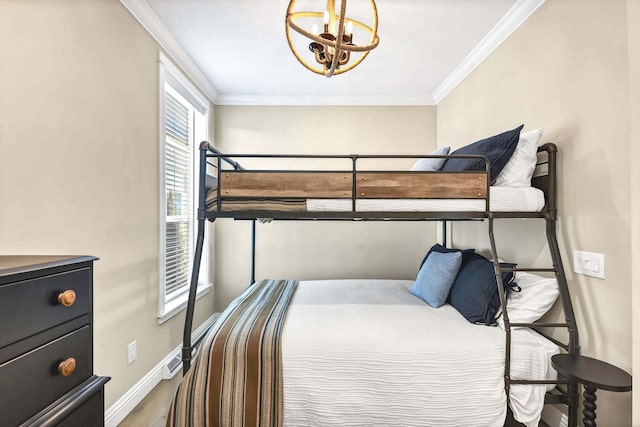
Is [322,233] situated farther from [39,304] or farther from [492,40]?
[39,304]

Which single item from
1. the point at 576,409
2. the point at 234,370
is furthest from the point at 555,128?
the point at 234,370

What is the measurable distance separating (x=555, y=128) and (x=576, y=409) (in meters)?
1.46

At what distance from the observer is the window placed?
2383mm

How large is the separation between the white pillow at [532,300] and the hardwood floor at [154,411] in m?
0.52

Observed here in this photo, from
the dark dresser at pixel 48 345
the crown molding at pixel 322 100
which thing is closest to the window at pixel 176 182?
the crown molding at pixel 322 100

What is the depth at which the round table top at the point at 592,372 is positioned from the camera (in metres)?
1.25

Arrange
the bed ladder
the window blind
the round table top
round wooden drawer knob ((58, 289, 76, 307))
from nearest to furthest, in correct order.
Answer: round wooden drawer knob ((58, 289, 76, 307)), the round table top, the bed ladder, the window blind

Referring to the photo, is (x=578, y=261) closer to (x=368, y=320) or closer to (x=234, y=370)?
(x=368, y=320)

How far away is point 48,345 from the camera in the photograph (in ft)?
2.87

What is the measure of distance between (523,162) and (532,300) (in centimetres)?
76

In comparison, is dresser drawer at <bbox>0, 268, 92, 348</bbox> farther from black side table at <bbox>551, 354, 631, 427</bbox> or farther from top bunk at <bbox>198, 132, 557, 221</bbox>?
black side table at <bbox>551, 354, 631, 427</bbox>

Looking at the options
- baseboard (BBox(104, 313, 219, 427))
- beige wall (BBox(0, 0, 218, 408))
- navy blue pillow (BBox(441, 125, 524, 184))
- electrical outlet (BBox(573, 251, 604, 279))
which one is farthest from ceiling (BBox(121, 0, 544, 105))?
baseboard (BBox(104, 313, 219, 427))

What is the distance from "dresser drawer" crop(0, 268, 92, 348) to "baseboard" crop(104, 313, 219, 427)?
124 centimetres

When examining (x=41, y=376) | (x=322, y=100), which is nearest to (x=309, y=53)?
(x=322, y=100)
